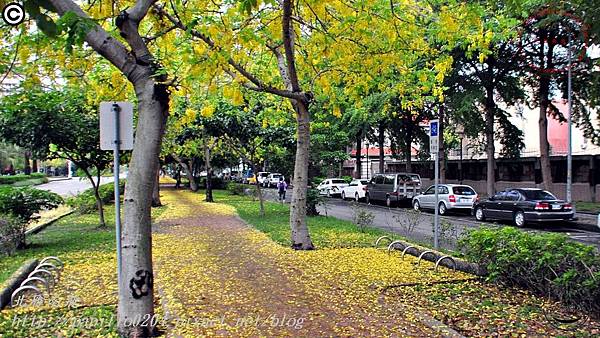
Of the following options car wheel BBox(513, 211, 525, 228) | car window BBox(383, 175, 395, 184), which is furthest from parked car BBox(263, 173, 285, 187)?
car wheel BBox(513, 211, 525, 228)

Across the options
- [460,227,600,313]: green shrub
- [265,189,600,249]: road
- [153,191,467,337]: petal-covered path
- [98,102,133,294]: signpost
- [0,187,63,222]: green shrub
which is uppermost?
[98,102,133,294]: signpost

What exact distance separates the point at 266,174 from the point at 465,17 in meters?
48.1

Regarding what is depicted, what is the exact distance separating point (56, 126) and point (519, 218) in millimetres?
15773

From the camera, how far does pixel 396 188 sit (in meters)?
27.2

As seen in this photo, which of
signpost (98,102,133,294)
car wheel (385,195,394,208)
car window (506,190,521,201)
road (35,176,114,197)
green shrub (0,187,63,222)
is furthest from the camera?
road (35,176,114,197)

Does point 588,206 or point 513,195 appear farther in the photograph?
point 588,206

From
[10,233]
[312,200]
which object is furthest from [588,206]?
[10,233]

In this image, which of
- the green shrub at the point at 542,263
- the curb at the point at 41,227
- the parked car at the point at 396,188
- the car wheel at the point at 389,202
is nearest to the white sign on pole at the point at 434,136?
the green shrub at the point at 542,263

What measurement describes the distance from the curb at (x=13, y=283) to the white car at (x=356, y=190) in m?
24.4

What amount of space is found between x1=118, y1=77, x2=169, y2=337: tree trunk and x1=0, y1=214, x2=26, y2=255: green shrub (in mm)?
6729

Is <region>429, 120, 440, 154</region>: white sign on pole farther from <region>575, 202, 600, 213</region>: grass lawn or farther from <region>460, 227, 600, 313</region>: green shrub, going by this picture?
<region>575, 202, 600, 213</region>: grass lawn

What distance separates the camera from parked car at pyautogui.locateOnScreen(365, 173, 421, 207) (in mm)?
27016

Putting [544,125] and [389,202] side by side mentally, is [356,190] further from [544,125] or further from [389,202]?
[544,125]

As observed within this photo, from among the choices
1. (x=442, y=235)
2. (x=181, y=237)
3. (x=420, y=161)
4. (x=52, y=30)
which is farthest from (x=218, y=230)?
(x=420, y=161)
